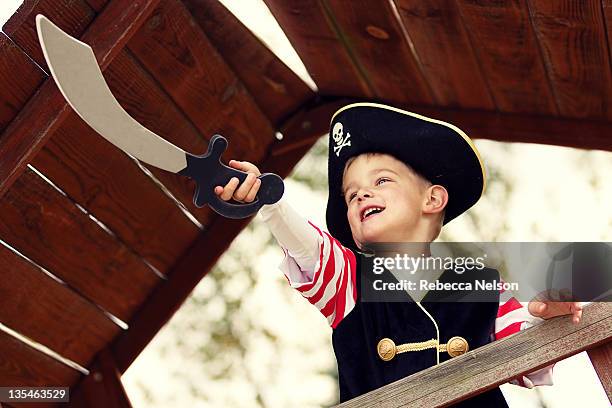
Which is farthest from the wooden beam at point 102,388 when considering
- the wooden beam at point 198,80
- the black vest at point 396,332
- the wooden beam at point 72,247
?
the black vest at point 396,332

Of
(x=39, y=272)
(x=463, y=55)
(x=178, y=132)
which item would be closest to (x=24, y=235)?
(x=39, y=272)

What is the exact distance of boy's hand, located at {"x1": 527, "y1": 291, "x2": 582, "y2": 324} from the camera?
198 centimetres

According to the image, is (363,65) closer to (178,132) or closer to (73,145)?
(178,132)

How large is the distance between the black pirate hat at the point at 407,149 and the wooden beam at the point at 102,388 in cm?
117

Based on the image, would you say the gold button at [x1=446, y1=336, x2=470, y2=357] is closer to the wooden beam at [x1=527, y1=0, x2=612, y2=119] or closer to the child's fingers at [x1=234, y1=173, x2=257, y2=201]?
the child's fingers at [x1=234, y1=173, x2=257, y2=201]

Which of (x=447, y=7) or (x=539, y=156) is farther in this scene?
(x=539, y=156)

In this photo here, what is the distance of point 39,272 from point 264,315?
4.78 feet

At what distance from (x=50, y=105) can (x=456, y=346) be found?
1.06m

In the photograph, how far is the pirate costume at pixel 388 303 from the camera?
7.50ft

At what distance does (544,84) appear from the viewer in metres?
3.02

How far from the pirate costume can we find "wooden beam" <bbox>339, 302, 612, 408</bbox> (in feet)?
0.64

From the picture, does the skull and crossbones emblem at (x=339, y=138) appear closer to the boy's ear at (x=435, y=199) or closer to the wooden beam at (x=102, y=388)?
the boy's ear at (x=435, y=199)

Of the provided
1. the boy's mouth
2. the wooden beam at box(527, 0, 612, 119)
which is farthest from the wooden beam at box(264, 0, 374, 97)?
the boy's mouth

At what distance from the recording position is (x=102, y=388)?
3430 millimetres
